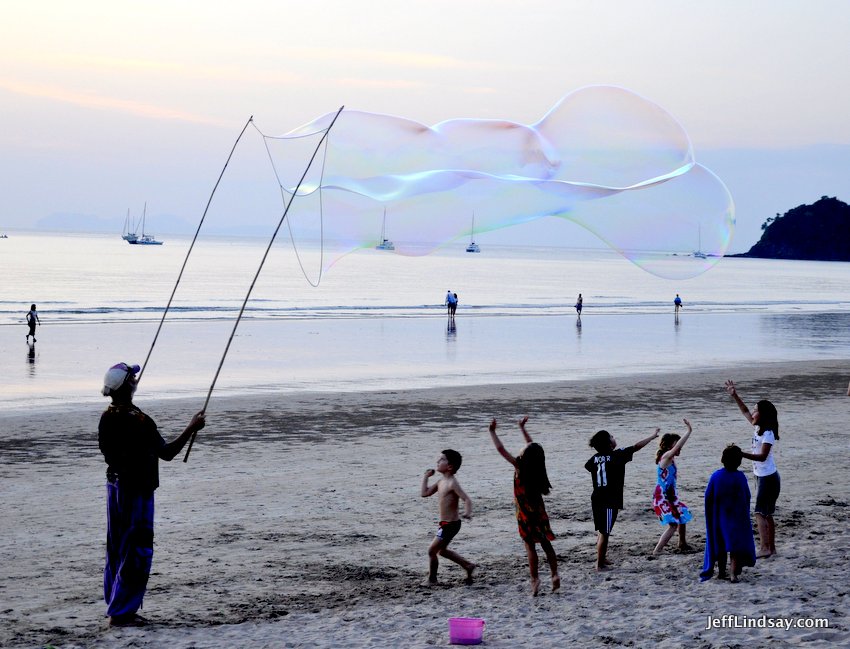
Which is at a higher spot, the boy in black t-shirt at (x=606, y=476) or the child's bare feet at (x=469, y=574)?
the boy in black t-shirt at (x=606, y=476)

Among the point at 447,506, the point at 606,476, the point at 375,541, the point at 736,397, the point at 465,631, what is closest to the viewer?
the point at 465,631

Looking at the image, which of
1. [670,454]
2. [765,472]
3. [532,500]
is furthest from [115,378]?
[765,472]

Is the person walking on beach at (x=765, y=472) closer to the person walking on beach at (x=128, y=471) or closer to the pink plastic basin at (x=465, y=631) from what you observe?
the pink plastic basin at (x=465, y=631)

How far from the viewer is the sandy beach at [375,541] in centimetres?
680

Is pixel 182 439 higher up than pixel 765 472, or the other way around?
pixel 182 439

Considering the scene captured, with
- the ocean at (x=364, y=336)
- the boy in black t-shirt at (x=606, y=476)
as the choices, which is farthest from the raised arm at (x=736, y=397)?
the ocean at (x=364, y=336)

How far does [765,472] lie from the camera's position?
8.30 m

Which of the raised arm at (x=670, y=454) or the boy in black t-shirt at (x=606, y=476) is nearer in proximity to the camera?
the boy in black t-shirt at (x=606, y=476)

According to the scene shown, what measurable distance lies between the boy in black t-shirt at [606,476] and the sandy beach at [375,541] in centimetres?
48

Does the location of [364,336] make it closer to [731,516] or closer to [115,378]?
[731,516]

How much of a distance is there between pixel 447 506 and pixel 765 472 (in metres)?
2.69

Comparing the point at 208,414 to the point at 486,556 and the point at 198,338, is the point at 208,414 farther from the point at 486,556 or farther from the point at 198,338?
the point at 198,338

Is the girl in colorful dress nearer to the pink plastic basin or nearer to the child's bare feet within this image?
the child's bare feet

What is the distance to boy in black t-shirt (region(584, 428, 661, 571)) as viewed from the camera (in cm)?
797
